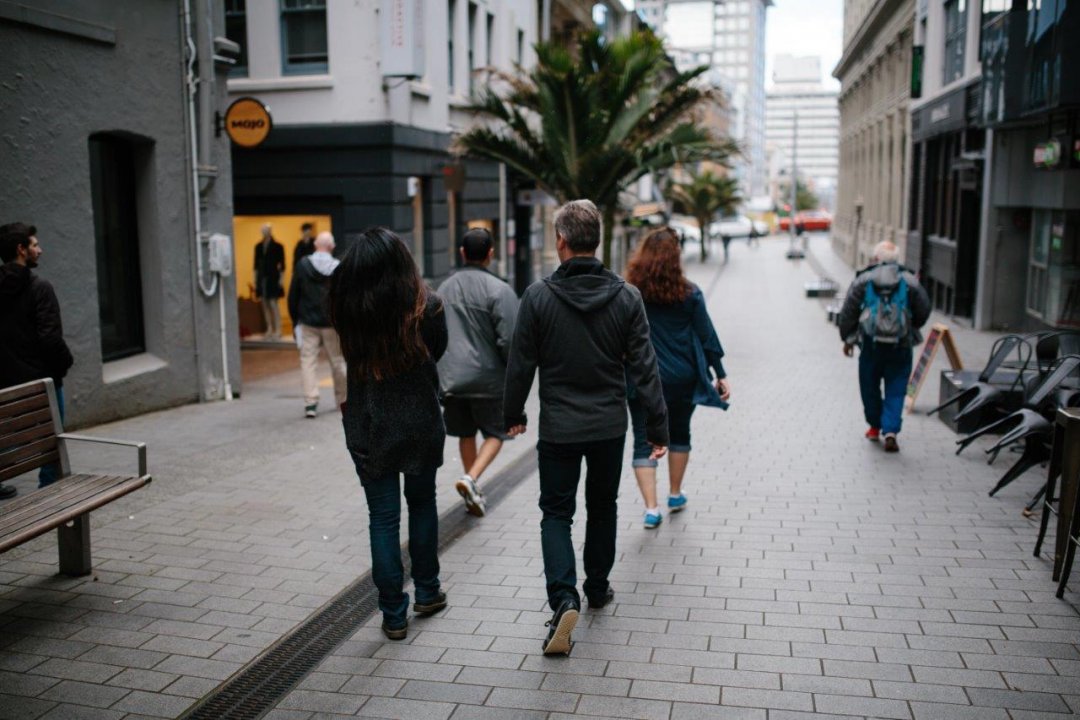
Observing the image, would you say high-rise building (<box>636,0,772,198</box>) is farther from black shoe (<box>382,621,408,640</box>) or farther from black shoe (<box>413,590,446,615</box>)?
black shoe (<box>382,621,408,640</box>)

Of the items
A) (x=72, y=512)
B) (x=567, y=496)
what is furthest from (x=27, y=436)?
(x=567, y=496)

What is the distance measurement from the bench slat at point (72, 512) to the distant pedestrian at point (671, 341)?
9.56ft

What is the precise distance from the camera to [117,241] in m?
11.2

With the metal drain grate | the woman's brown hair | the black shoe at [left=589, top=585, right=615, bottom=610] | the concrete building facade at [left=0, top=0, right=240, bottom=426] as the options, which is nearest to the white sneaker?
the metal drain grate

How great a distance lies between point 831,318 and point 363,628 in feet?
58.8

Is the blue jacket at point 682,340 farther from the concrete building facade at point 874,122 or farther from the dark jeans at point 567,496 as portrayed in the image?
the concrete building facade at point 874,122

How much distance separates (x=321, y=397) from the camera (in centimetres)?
1228

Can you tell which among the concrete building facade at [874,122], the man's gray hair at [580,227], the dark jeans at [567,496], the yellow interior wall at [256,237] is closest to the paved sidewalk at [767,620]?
the dark jeans at [567,496]

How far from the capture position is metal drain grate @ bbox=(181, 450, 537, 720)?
4316mm

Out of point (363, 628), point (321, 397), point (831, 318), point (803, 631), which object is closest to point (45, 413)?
point (363, 628)

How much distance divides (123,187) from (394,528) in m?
7.68

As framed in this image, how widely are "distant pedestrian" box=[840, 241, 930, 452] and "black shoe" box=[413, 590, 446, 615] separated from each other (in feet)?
17.1

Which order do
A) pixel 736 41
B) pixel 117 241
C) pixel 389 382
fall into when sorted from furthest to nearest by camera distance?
pixel 736 41 → pixel 117 241 → pixel 389 382

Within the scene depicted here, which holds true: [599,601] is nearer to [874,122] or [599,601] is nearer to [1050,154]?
[1050,154]
